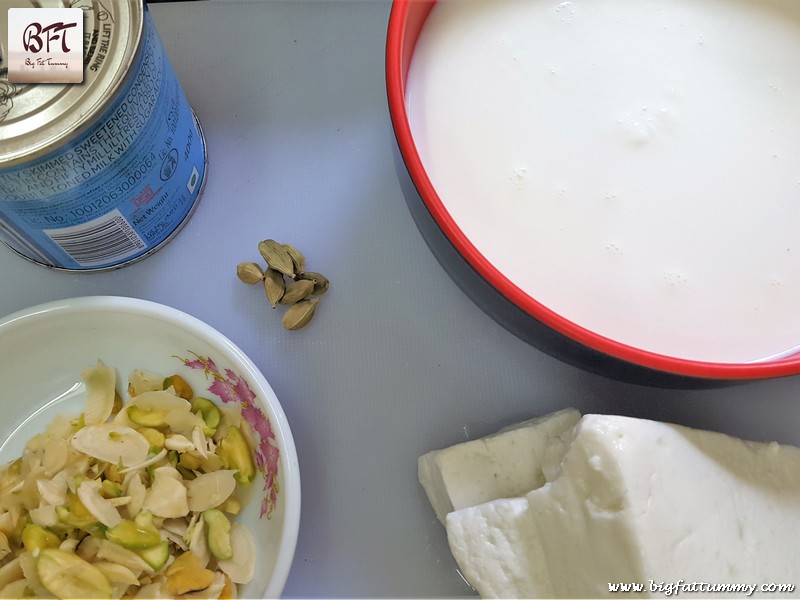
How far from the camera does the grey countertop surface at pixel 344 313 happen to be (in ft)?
1.97

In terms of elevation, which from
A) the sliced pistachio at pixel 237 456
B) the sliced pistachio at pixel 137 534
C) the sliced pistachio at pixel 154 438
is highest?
the sliced pistachio at pixel 154 438

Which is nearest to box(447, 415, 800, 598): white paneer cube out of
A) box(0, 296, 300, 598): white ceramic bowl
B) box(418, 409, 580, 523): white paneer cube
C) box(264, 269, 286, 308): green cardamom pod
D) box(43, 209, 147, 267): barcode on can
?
box(418, 409, 580, 523): white paneer cube

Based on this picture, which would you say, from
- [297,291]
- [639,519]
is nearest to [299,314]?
[297,291]

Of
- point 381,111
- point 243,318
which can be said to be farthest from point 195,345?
point 381,111

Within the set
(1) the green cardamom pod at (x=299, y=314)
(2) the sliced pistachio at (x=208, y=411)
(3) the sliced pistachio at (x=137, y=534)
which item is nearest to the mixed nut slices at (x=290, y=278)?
(1) the green cardamom pod at (x=299, y=314)

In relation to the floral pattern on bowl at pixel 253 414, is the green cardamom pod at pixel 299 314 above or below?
above

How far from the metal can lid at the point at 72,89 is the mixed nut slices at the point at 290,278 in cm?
22

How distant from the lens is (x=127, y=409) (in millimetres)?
584

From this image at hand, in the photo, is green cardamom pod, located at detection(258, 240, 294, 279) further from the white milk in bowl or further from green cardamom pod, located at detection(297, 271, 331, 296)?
the white milk in bowl

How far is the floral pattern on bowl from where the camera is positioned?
1.82 ft

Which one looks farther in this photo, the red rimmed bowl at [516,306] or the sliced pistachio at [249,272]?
the sliced pistachio at [249,272]

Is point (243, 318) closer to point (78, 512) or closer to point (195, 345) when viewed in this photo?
point (195, 345)

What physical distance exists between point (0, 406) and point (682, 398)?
2.10ft

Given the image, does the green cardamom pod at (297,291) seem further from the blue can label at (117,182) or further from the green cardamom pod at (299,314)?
the blue can label at (117,182)
